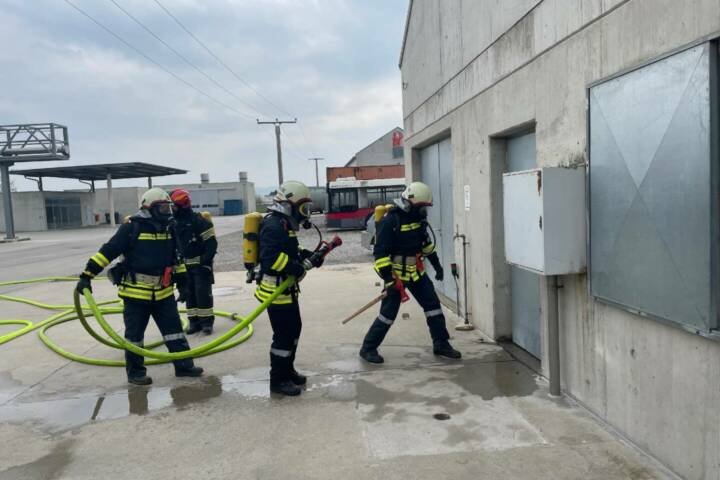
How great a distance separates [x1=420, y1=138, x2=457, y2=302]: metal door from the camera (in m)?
7.41

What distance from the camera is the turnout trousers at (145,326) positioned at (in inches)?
200

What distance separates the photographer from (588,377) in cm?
387

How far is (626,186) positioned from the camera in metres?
3.22

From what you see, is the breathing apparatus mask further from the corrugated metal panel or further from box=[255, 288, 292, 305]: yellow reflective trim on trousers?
the corrugated metal panel

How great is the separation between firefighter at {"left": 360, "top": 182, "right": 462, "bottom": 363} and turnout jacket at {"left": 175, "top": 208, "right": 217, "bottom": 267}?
258 centimetres

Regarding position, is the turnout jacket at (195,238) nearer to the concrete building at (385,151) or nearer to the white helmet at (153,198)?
the white helmet at (153,198)

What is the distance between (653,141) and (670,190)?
312 millimetres

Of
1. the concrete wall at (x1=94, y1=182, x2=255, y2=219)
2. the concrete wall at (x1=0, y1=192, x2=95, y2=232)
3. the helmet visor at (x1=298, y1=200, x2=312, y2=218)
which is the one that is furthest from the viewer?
the concrete wall at (x1=94, y1=182, x2=255, y2=219)

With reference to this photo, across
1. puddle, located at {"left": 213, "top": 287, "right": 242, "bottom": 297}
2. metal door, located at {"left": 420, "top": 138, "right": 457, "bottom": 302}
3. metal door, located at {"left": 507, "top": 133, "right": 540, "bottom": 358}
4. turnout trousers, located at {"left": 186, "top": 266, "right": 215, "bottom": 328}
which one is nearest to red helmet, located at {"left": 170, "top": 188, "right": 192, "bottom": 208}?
turnout trousers, located at {"left": 186, "top": 266, "right": 215, "bottom": 328}

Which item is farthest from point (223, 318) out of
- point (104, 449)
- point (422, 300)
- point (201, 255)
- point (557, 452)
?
point (557, 452)

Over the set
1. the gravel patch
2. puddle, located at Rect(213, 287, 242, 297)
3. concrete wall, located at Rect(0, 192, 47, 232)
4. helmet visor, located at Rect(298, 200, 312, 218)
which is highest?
concrete wall, located at Rect(0, 192, 47, 232)

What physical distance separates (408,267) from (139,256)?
2.62m

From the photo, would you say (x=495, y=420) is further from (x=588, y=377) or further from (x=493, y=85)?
(x=493, y=85)

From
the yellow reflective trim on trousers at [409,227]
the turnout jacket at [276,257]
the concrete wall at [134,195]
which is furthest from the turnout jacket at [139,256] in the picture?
the concrete wall at [134,195]
